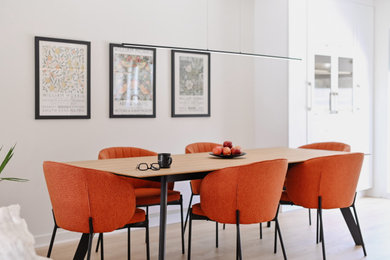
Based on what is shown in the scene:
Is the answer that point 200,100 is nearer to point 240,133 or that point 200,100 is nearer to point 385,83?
point 240,133

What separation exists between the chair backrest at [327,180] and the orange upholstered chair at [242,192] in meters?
0.48

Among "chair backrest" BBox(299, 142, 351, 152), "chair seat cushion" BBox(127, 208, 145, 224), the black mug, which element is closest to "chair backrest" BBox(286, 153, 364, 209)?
"chair backrest" BBox(299, 142, 351, 152)

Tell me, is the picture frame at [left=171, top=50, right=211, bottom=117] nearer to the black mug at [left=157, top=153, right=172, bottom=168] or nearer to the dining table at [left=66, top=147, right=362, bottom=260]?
the dining table at [left=66, top=147, right=362, bottom=260]

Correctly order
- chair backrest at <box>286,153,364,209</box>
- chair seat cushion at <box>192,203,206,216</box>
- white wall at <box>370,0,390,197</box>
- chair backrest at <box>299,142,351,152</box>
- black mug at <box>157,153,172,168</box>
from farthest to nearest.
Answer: white wall at <box>370,0,390,197</box> < chair backrest at <box>299,142,351,152</box> < chair backrest at <box>286,153,364,209</box> < chair seat cushion at <box>192,203,206,216</box> < black mug at <box>157,153,172,168</box>

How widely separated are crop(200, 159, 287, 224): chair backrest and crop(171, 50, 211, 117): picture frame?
76.5 inches

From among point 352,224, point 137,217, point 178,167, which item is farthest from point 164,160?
Result: point 352,224

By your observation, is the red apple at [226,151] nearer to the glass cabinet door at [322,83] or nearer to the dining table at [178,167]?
the dining table at [178,167]

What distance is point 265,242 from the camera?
4.22m

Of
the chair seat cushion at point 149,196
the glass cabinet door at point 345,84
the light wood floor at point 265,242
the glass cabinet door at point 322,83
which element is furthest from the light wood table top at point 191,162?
the glass cabinet door at point 345,84

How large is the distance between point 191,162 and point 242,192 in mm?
604

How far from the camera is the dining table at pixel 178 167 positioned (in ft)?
9.82

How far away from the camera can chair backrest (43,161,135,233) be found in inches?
112

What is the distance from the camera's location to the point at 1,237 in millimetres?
1052

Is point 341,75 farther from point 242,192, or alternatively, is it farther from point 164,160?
point 164,160
